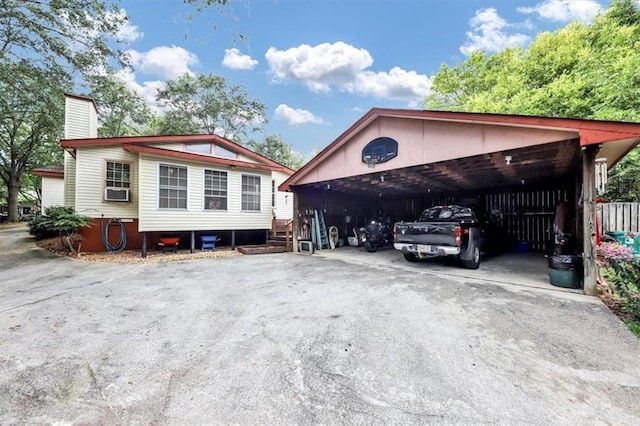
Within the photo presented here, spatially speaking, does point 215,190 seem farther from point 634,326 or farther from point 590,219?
point 634,326

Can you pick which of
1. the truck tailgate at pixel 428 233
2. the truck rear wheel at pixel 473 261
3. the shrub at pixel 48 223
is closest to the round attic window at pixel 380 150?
the truck tailgate at pixel 428 233

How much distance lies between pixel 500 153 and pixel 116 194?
1127 centimetres

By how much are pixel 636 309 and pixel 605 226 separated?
336 inches

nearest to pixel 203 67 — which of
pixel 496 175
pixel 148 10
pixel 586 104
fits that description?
pixel 148 10

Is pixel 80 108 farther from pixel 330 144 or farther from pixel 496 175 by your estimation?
pixel 496 175

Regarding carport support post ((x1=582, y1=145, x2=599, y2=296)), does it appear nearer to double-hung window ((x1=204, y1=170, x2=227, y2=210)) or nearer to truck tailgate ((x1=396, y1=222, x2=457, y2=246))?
truck tailgate ((x1=396, y1=222, x2=457, y2=246))

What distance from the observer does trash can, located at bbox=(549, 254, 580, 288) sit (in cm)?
480

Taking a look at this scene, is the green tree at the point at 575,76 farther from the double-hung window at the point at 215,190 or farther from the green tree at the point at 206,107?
the green tree at the point at 206,107

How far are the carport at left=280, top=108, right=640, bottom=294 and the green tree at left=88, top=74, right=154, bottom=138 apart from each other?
18.4 meters

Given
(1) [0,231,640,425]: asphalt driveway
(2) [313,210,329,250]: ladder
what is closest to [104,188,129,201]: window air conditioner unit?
(1) [0,231,640,425]: asphalt driveway

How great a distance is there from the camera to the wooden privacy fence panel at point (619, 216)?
920 centimetres

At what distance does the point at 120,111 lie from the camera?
821 inches

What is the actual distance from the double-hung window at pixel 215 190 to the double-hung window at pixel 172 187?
750mm

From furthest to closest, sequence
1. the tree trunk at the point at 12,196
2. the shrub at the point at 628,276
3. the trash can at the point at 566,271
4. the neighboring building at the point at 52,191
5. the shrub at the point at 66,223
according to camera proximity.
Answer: the tree trunk at the point at 12,196
the neighboring building at the point at 52,191
the shrub at the point at 66,223
the trash can at the point at 566,271
the shrub at the point at 628,276
